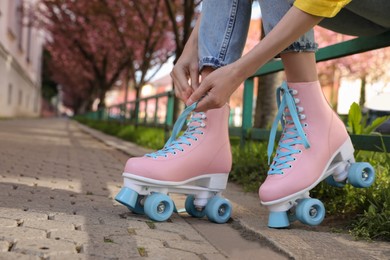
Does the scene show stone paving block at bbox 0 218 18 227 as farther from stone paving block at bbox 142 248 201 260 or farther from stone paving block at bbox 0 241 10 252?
stone paving block at bbox 142 248 201 260

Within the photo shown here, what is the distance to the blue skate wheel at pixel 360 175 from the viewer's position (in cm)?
179

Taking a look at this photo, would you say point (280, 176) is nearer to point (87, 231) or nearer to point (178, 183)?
point (178, 183)

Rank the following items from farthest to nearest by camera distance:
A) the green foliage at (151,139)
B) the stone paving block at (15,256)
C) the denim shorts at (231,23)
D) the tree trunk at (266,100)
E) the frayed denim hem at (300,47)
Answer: the green foliage at (151,139) < the tree trunk at (266,100) < the denim shorts at (231,23) < the frayed denim hem at (300,47) < the stone paving block at (15,256)

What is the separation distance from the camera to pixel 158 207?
186 centimetres

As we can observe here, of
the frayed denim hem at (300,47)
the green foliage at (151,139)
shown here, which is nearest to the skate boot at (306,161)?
the frayed denim hem at (300,47)

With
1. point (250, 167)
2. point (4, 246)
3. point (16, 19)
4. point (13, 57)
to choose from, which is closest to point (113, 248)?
point (4, 246)

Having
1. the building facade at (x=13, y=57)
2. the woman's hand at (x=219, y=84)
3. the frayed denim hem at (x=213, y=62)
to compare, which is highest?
the building facade at (x=13, y=57)

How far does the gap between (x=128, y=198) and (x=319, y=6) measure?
36.7 inches

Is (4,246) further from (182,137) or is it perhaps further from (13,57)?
(13,57)

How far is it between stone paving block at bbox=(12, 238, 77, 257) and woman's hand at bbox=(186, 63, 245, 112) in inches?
→ 24.1

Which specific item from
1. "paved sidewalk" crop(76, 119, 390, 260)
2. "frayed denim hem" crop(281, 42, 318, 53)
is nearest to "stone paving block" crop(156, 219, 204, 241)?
"paved sidewalk" crop(76, 119, 390, 260)

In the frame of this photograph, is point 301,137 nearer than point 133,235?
No

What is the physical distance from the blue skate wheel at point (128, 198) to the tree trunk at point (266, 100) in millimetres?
3503

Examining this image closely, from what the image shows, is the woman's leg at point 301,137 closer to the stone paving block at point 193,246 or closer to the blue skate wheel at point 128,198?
the stone paving block at point 193,246
